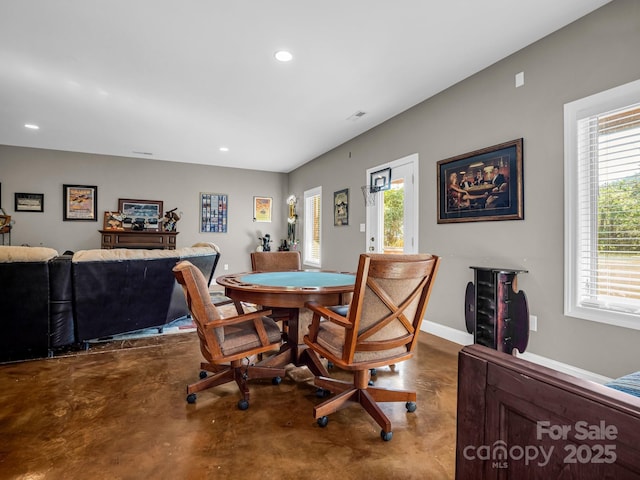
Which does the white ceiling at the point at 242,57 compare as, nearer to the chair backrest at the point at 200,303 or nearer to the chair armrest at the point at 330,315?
the chair backrest at the point at 200,303

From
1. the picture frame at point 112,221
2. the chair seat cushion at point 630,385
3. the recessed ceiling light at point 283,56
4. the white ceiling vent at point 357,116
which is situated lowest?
the chair seat cushion at point 630,385

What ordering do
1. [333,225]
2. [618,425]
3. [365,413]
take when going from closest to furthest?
1. [618,425]
2. [365,413]
3. [333,225]

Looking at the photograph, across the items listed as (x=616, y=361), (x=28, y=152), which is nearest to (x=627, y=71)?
(x=616, y=361)

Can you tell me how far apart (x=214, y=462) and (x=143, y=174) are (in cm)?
634

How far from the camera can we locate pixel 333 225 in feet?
18.5

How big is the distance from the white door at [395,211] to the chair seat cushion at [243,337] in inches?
90.8

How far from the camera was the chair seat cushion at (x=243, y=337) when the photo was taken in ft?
6.15

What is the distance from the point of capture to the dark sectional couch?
2.61 meters

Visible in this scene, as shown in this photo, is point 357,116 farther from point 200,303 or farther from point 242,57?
point 200,303

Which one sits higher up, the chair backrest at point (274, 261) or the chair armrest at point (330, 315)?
the chair backrest at point (274, 261)

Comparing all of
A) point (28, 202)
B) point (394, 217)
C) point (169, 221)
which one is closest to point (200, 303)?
point (394, 217)

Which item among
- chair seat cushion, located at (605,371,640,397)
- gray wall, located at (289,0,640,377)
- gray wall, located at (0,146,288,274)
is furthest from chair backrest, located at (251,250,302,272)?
gray wall, located at (0,146,288,274)

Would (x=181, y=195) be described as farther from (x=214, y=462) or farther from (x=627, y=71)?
(x=627, y=71)

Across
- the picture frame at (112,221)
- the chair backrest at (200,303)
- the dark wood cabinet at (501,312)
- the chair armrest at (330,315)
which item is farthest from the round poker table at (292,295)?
the picture frame at (112,221)
